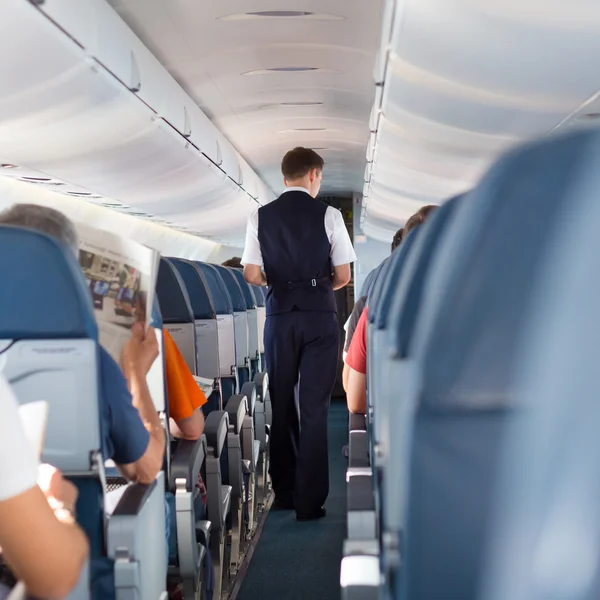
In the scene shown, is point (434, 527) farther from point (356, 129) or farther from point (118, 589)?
point (356, 129)

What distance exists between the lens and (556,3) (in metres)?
2.93

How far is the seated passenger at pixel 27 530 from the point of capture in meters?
1.25

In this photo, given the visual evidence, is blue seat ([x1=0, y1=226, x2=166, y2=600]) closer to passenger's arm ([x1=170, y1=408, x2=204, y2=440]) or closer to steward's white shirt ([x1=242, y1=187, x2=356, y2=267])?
passenger's arm ([x1=170, y1=408, x2=204, y2=440])

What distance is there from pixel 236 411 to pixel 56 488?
227 centimetres

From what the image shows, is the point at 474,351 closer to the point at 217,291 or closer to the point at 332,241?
the point at 217,291

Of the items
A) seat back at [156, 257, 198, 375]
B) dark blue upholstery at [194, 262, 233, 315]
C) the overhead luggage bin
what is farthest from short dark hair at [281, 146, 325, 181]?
seat back at [156, 257, 198, 375]

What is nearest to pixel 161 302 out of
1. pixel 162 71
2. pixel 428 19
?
pixel 428 19

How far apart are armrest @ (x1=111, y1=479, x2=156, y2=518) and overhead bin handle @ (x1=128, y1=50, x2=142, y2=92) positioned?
356cm

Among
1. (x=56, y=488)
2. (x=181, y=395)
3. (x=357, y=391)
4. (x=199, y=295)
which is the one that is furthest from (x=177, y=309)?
(x=56, y=488)

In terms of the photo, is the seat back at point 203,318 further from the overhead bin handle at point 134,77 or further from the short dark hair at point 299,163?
→ the overhead bin handle at point 134,77

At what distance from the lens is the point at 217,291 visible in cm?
444

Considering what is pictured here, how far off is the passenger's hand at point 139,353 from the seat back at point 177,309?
3.40ft

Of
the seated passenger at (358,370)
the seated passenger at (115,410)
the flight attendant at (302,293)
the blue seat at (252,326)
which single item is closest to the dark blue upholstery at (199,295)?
the seated passenger at (358,370)

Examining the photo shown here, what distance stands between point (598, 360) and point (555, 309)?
0.07 metres
